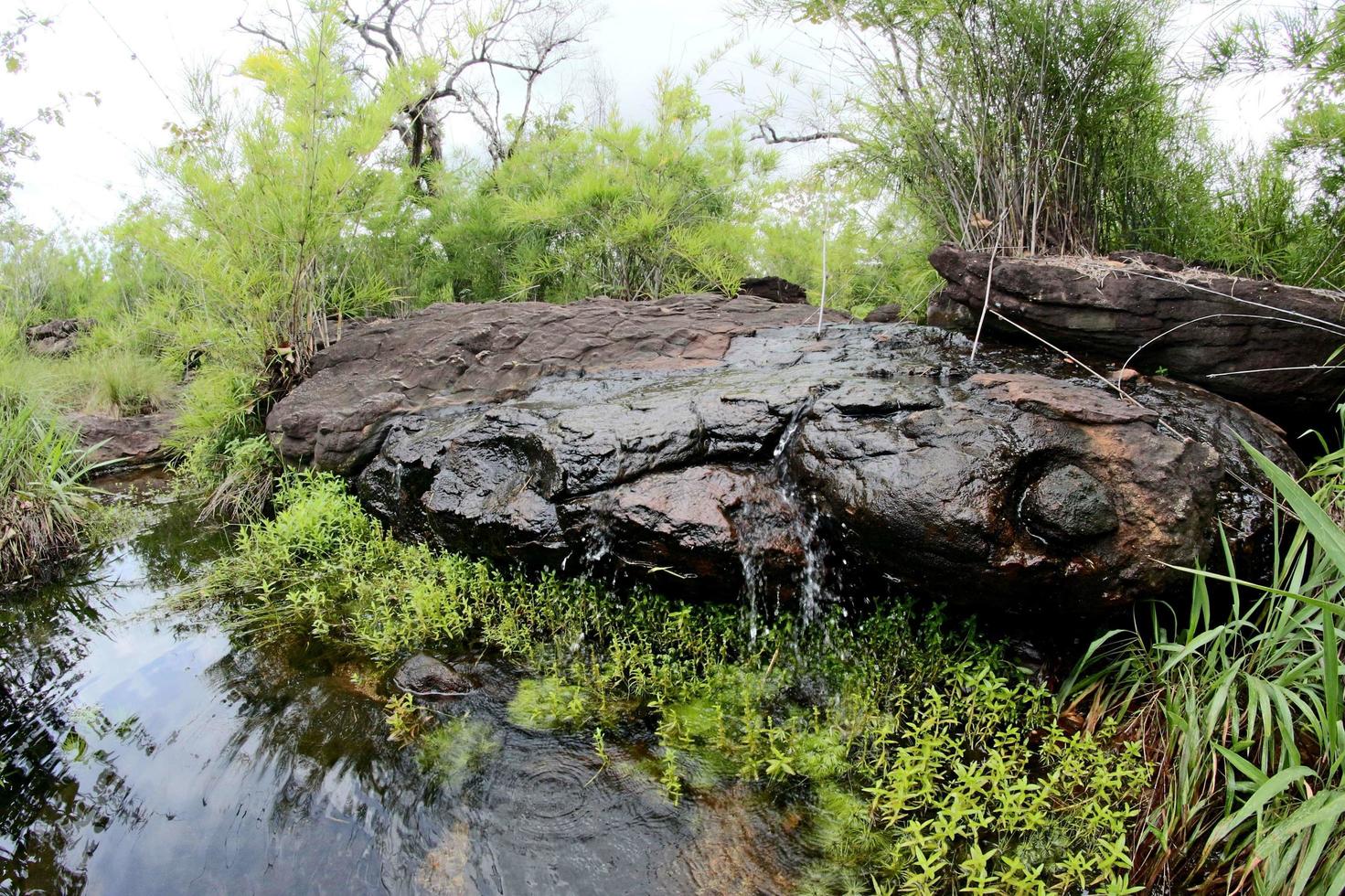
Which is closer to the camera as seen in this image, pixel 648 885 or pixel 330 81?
pixel 648 885

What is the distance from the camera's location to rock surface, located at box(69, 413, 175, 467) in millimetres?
7113

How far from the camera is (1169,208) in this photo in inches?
182

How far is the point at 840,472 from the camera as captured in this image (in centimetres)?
297

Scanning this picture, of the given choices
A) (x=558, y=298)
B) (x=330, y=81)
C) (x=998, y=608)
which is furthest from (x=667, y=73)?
(x=998, y=608)

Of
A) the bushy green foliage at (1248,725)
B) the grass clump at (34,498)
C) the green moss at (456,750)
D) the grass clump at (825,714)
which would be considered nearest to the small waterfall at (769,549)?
the grass clump at (825,714)

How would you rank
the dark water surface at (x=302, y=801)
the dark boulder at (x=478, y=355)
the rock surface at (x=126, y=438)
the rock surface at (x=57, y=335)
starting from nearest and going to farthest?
the dark water surface at (x=302, y=801) < the dark boulder at (x=478, y=355) < the rock surface at (x=126, y=438) < the rock surface at (x=57, y=335)

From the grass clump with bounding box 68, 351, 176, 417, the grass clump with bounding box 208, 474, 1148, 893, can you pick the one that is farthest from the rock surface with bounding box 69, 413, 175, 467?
the grass clump with bounding box 208, 474, 1148, 893

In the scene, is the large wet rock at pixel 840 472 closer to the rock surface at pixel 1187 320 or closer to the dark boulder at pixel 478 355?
the dark boulder at pixel 478 355

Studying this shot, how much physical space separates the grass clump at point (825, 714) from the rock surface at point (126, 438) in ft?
14.1

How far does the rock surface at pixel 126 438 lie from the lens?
711cm

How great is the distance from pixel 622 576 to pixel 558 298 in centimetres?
562

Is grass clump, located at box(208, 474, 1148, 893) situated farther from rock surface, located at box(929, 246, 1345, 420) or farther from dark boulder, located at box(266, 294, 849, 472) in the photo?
rock surface, located at box(929, 246, 1345, 420)

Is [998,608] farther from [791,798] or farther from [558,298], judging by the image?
[558,298]

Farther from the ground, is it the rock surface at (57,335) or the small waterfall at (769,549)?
the rock surface at (57,335)
